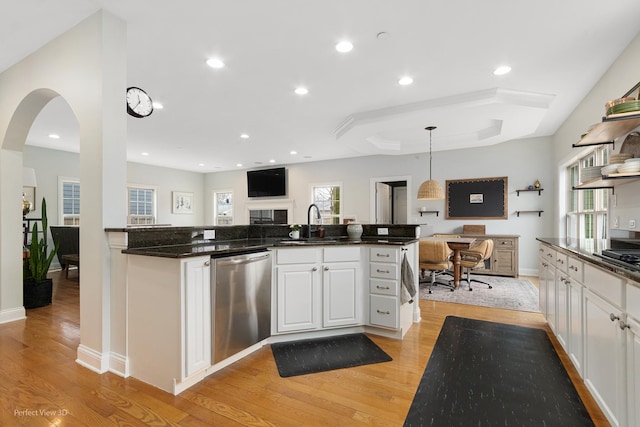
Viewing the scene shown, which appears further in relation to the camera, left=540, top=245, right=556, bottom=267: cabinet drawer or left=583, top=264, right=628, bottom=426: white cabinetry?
left=540, top=245, right=556, bottom=267: cabinet drawer

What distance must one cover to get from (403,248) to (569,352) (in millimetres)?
1436

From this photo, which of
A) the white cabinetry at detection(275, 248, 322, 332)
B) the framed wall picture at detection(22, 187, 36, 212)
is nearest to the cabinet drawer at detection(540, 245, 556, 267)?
the white cabinetry at detection(275, 248, 322, 332)

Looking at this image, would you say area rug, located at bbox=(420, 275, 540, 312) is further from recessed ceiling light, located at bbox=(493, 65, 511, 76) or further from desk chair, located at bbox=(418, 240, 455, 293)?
recessed ceiling light, located at bbox=(493, 65, 511, 76)

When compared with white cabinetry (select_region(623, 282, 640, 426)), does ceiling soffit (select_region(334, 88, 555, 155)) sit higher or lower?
higher

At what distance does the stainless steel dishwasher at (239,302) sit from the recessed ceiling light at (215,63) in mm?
1901

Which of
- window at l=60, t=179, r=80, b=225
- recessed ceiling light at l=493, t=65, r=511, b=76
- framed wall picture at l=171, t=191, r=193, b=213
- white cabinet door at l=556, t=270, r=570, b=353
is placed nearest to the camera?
white cabinet door at l=556, t=270, r=570, b=353

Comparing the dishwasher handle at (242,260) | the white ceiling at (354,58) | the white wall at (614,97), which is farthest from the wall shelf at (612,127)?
the dishwasher handle at (242,260)

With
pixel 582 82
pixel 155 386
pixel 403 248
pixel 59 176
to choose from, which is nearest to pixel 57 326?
pixel 155 386

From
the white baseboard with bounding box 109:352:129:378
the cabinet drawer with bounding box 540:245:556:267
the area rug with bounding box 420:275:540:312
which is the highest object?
the cabinet drawer with bounding box 540:245:556:267

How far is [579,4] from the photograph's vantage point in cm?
214

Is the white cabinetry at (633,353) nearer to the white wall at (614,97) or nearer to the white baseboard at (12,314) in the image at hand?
the white wall at (614,97)

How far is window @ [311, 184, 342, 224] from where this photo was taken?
Result: 26.8ft

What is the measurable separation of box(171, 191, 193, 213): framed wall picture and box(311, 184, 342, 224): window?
4.10 meters

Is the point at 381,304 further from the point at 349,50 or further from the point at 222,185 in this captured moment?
the point at 222,185
